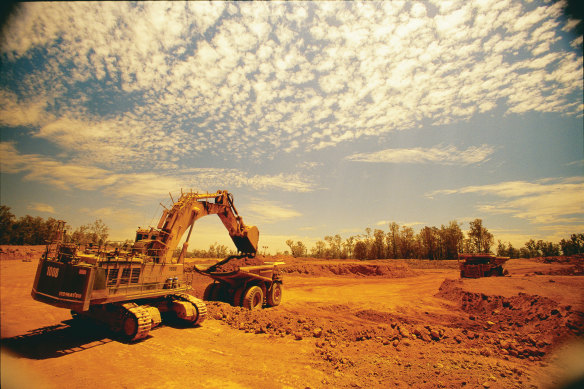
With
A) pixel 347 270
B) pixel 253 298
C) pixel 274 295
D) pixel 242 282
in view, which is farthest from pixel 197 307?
pixel 347 270

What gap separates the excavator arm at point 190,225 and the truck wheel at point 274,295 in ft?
7.88

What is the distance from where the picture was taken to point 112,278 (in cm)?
746

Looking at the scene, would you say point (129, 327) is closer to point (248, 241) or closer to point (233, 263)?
point (233, 263)

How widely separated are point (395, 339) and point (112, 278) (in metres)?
8.85

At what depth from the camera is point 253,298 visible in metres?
12.8

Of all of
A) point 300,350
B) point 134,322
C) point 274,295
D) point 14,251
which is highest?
point 14,251

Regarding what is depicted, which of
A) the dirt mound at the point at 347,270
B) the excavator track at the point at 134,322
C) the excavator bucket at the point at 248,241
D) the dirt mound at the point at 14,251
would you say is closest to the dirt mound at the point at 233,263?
the excavator bucket at the point at 248,241

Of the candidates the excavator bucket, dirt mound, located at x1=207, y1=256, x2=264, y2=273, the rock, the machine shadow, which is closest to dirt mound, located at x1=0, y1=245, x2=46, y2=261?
the machine shadow

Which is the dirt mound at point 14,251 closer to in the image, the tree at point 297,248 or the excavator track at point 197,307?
the excavator track at point 197,307

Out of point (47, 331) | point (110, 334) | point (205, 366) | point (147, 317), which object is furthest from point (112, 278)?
point (205, 366)

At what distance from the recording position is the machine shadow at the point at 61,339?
6566mm

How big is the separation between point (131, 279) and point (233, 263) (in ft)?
17.8

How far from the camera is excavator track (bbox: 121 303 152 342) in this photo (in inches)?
296

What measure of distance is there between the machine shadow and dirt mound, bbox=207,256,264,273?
4.96 m
